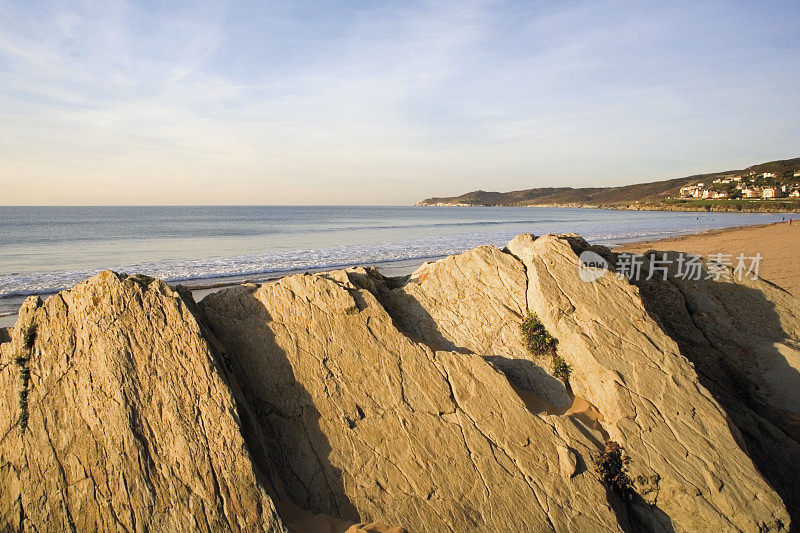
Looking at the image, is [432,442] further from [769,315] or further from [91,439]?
[769,315]

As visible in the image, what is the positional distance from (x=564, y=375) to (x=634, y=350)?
169cm

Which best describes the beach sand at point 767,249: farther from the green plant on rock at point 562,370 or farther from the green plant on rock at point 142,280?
the green plant on rock at point 142,280

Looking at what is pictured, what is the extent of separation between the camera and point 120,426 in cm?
738

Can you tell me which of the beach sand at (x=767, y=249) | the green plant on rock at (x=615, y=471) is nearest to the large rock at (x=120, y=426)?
the green plant on rock at (x=615, y=471)

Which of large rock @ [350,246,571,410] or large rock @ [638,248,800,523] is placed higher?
large rock @ [350,246,571,410]

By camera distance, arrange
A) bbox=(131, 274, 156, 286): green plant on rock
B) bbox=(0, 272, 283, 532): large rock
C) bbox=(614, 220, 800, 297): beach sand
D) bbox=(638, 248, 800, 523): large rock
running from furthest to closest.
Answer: bbox=(614, 220, 800, 297): beach sand → bbox=(638, 248, 800, 523): large rock → bbox=(131, 274, 156, 286): green plant on rock → bbox=(0, 272, 283, 532): large rock

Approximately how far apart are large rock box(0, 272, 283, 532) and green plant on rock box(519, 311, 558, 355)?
21.4ft

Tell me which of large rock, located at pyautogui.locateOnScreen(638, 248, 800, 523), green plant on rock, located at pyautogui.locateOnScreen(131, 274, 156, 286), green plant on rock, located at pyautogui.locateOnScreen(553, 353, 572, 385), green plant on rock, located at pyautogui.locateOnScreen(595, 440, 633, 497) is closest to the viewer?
green plant on rock, located at pyautogui.locateOnScreen(595, 440, 633, 497)

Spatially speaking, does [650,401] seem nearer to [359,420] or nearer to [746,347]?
[359,420]

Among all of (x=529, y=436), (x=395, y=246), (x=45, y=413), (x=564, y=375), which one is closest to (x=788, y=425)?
(x=564, y=375)

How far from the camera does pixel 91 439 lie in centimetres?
732

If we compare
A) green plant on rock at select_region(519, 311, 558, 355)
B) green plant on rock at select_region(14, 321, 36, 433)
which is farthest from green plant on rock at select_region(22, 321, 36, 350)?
green plant on rock at select_region(519, 311, 558, 355)

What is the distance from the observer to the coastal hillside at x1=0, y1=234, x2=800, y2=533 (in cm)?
720

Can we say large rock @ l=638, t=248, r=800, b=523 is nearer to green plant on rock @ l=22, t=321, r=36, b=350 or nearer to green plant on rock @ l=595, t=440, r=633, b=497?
green plant on rock @ l=595, t=440, r=633, b=497
